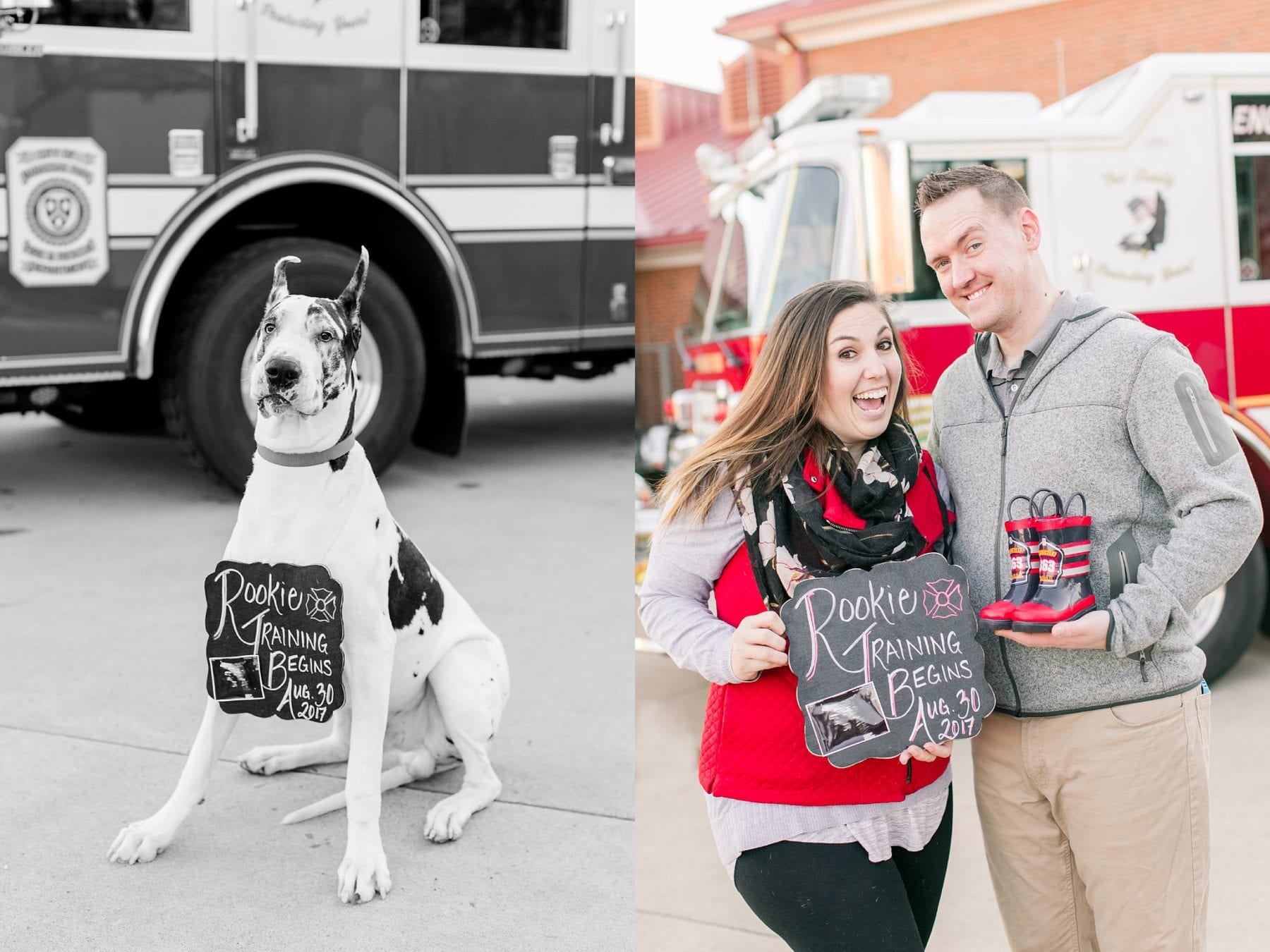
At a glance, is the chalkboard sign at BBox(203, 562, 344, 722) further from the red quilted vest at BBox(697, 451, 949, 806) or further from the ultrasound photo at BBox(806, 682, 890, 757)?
the ultrasound photo at BBox(806, 682, 890, 757)

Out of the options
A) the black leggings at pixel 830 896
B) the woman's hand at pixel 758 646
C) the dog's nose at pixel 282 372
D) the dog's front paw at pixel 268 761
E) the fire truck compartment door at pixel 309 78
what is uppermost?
the fire truck compartment door at pixel 309 78

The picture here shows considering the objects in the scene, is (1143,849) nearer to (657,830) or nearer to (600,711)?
(657,830)

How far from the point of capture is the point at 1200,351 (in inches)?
186

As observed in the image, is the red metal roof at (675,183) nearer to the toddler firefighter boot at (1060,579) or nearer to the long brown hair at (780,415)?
the long brown hair at (780,415)

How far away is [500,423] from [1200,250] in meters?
5.75

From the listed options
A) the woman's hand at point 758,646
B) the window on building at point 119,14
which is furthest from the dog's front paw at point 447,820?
the window on building at point 119,14

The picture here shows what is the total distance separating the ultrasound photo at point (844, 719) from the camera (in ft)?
6.23


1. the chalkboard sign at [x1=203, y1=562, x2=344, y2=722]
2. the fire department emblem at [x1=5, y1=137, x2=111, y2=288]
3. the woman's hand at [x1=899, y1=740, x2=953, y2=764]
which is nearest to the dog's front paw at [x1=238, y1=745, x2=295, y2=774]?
the chalkboard sign at [x1=203, y1=562, x2=344, y2=722]

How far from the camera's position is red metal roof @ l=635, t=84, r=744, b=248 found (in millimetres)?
14359

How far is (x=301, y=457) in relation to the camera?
277 cm

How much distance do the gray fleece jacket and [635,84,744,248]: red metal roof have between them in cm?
1184

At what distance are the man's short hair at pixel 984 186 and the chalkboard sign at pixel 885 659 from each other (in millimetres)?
578

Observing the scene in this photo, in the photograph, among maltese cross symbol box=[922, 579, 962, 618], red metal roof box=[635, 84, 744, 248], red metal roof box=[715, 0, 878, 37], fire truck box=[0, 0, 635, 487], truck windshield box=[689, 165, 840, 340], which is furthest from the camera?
red metal roof box=[635, 84, 744, 248]

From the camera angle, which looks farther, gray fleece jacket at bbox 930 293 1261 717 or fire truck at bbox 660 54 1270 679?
fire truck at bbox 660 54 1270 679
